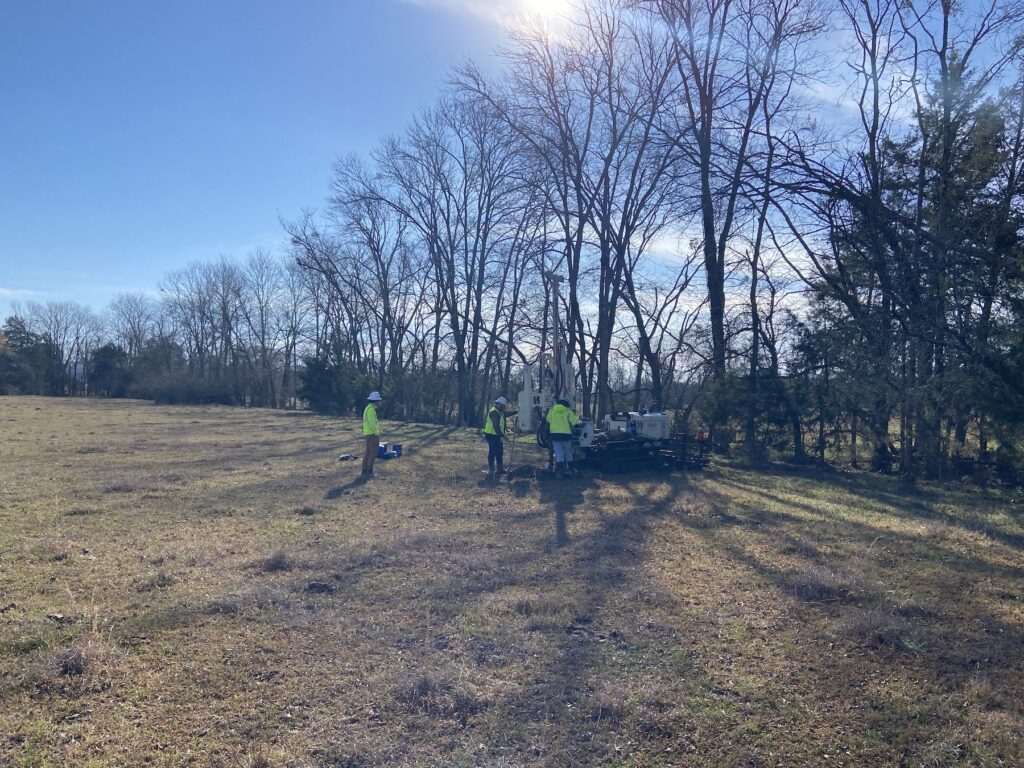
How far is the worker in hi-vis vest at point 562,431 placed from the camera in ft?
47.6

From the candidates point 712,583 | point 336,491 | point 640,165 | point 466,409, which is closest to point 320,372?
point 466,409

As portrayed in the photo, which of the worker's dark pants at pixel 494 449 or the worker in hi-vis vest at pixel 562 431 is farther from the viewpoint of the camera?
the worker's dark pants at pixel 494 449

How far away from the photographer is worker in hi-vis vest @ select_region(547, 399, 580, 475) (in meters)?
14.5

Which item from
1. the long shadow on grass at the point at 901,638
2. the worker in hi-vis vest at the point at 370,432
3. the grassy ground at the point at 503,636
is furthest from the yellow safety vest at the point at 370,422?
the long shadow on grass at the point at 901,638

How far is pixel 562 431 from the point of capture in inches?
572

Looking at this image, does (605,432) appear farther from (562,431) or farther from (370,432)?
(370,432)

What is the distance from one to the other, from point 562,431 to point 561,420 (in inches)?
9.0

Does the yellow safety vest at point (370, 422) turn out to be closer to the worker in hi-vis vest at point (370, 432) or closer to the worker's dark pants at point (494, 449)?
the worker in hi-vis vest at point (370, 432)

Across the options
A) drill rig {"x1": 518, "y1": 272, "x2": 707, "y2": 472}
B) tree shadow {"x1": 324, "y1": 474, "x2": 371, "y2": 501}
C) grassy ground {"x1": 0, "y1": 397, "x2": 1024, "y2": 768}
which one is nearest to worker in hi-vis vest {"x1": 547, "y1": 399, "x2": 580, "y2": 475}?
drill rig {"x1": 518, "y1": 272, "x2": 707, "y2": 472}

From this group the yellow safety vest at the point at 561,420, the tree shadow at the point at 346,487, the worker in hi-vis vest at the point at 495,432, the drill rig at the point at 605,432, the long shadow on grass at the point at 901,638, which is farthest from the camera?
the drill rig at the point at 605,432

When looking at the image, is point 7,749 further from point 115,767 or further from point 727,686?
point 727,686

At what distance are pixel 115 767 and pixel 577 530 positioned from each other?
6.74m

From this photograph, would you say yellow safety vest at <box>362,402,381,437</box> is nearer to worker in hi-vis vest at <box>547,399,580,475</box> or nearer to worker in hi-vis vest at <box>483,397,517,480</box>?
worker in hi-vis vest at <box>483,397,517,480</box>

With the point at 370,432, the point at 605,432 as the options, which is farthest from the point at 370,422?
the point at 605,432
